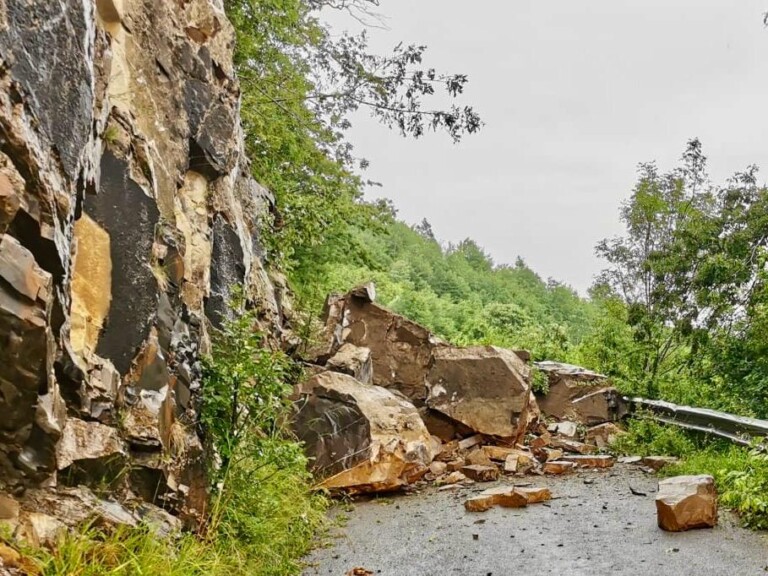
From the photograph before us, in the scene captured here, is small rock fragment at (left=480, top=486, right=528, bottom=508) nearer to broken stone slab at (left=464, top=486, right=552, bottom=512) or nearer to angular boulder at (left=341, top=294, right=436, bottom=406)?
broken stone slab at (left=464, top=486, right=552, bottom=512)

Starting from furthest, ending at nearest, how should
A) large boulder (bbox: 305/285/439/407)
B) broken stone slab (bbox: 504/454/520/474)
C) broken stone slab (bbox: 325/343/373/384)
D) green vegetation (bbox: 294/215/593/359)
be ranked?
green vegetation (bbox: 294/215/593/359), large boulder (bbox: 305/285/439/407), broken stone slab (bbox: 325/343/373/384), broken stone slab (bbox: 504/454/520/474)

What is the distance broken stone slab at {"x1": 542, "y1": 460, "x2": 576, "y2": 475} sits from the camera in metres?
7.86

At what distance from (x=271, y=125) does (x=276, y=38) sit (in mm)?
2541

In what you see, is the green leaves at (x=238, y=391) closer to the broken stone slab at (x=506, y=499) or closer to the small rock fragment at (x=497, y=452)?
the broken stone slab at (x=506, y=499)

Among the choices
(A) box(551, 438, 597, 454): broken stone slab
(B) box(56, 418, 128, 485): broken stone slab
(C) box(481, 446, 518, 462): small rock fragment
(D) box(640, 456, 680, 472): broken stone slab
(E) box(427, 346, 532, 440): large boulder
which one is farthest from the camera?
(E) box(427, 346, 532, 440): large boulder

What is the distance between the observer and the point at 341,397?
7816 millimetres

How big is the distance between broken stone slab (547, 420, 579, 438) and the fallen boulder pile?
18mm

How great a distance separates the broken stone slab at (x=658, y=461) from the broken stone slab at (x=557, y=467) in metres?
0.96

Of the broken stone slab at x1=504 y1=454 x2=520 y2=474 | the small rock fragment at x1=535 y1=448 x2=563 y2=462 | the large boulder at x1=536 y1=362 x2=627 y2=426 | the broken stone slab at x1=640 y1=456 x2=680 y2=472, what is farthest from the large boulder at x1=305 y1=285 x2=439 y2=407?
the broken stone slab at x1=640 y1=456 x2=680 y2=472

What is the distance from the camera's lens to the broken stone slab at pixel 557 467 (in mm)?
7856

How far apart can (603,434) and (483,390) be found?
2331mm

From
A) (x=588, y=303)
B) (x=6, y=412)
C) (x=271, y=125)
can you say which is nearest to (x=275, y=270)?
(x=271, y=125)

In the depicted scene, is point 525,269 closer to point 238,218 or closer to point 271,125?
point 271,125

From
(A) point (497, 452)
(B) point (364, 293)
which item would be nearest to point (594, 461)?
(A) point (497, 452)
